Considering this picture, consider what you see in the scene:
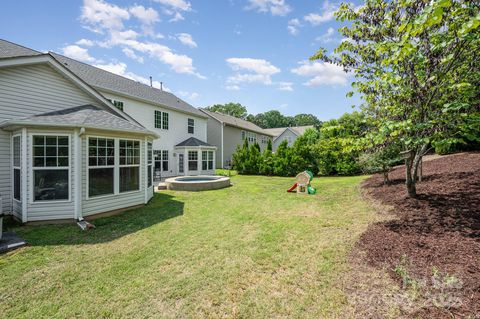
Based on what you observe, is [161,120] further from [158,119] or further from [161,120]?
[158,119]

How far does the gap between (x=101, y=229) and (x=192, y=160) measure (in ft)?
41.4

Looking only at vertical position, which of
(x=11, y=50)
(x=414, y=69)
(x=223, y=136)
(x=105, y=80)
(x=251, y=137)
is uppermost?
(x=105, y=80)

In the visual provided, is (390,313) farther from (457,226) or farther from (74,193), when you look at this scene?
(74,193)

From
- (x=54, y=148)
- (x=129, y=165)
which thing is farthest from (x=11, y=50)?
(x=129, y=165)

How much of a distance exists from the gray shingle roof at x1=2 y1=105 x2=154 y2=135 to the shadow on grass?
9.62 feet

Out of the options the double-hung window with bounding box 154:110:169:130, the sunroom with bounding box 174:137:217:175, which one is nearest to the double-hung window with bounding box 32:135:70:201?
the double-hung window with bounding box 154:110:169:130

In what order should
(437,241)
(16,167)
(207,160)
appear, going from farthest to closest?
1. (207,160)
2. (16,167)
3. (437,241)

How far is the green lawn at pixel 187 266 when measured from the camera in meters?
3.10

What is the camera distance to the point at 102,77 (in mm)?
15414

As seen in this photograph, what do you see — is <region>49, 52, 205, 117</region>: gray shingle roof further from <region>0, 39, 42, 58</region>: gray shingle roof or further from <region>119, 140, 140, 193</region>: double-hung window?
<region>119, 140, 140, 193</region>: double-hung window

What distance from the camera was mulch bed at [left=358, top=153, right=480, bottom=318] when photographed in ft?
9.52

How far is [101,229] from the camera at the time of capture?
6.29m

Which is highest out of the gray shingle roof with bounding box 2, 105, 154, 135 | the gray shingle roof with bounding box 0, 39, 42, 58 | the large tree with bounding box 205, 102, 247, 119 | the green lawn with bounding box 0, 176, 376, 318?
the large tree with bounding box 205, 102, 247, 119

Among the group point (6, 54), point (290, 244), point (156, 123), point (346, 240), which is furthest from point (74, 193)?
point (156, 123)
